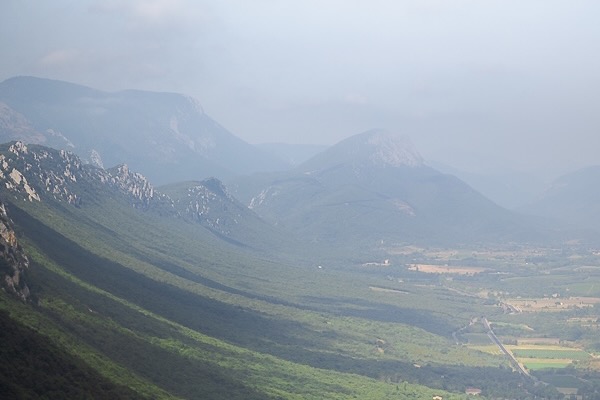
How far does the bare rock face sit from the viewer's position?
11200 centimetres

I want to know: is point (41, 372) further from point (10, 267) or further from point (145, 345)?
point (145, 345)

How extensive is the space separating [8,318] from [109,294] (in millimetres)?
61203

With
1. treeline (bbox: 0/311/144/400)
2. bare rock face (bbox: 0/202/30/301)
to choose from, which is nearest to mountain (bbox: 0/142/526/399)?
treeline (bbox: 0/311/144/400)

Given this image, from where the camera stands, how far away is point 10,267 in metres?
114

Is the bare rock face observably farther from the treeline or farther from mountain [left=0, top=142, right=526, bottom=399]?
the treeline

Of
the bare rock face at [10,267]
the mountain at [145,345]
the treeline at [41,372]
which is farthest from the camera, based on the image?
the bare rock face at [10,267]

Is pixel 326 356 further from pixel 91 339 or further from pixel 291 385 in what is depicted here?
pixel 91 339

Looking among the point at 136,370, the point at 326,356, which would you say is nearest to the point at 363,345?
the point at 326,356

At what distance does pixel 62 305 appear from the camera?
123 m

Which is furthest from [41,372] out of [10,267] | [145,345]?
[145,345]

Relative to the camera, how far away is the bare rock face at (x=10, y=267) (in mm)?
112000

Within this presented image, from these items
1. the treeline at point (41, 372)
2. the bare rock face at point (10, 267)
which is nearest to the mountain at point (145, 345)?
the treeline at point (41, 372)

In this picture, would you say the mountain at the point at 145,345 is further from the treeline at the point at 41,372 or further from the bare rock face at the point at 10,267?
the bare rock face at the point at 10,267

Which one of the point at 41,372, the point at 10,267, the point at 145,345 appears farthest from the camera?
the point at 145,345
